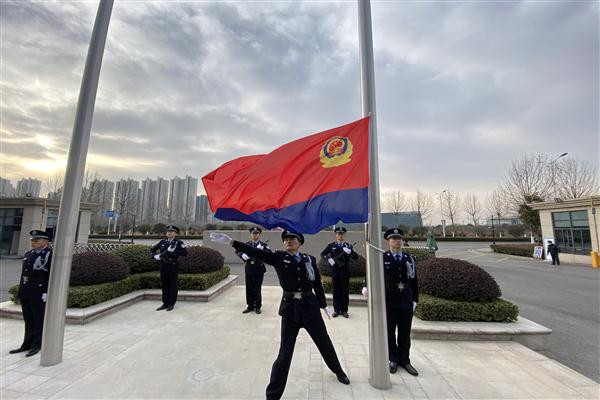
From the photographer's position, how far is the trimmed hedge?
590 cm

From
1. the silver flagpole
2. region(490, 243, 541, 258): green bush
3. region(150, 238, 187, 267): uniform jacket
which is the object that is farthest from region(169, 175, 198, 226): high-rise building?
the silver flagpole

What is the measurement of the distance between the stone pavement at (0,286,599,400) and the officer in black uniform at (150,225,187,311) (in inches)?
42.8

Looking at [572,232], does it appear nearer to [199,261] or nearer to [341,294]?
[341,294]

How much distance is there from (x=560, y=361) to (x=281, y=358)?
4.82 metres

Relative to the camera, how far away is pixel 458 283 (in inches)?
216

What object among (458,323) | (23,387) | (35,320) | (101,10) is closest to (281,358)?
(23,387)

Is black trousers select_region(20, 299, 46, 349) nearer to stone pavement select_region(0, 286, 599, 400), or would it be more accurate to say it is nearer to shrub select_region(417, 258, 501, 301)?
stone pavement select_region(0, 286, 599, 400)

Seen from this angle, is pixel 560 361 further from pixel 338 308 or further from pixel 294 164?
pixel 294 164

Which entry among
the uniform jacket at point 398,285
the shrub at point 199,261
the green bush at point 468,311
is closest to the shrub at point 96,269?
the shrub at point 199,261

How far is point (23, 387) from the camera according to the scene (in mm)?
3410

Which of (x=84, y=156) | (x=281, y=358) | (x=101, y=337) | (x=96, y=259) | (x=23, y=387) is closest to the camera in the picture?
(x=281, y=358)

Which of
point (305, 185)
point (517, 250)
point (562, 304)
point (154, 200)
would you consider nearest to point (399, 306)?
point (305, 185)

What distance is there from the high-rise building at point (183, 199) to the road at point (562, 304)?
36.1 m

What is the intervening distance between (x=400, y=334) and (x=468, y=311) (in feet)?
7.46
